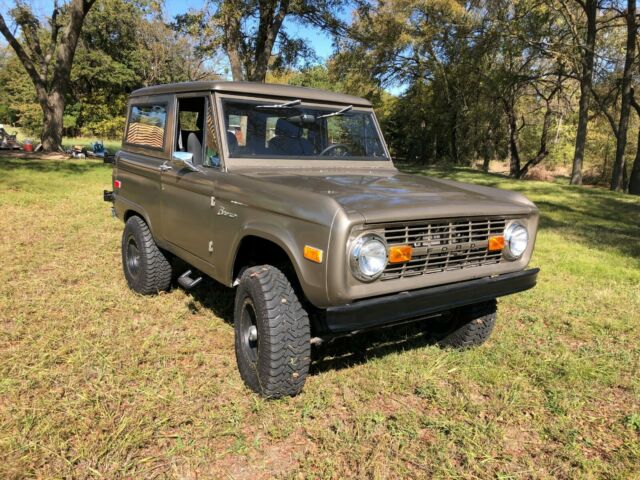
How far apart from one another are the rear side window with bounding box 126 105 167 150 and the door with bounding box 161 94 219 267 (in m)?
0.22

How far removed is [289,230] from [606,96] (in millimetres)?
22415

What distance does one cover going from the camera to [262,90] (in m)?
3.69

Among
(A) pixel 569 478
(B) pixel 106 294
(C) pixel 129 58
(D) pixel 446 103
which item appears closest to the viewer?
(A) pixel 569 478

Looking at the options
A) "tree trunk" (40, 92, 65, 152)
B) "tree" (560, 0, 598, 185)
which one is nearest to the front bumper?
"tree" (560, 0, 598, 185)

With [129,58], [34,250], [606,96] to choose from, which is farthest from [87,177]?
[129,58]

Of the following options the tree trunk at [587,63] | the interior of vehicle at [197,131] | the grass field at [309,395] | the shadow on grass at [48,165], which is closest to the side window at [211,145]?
the interior of vehicle at [197,131]

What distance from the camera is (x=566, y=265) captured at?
6.26m

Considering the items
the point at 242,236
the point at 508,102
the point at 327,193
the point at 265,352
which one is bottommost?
the point at 265,352

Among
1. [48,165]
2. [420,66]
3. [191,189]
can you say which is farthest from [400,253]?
[420,66]

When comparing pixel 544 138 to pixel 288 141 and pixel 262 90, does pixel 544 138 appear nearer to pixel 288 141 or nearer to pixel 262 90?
pixel 288 141

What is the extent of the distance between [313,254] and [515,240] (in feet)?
4.78

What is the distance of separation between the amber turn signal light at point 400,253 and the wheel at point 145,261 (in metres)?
2.66

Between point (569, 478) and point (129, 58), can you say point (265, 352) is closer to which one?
point (569, 478)

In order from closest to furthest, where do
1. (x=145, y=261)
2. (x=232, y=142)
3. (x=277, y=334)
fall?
1. (x=277, y=334)
2. (x=232, y=142)
3. (x=145, y=261)
